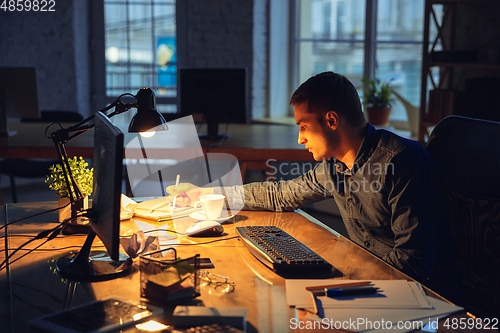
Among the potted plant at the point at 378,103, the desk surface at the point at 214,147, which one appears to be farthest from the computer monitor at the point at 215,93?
the potted plant at the point at 378,103

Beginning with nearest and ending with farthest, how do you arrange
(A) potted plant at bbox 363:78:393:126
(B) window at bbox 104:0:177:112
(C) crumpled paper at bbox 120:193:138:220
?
1. (C) crumpled paper at bbox 120:193:138:220
2. (A) potted plant at bbox 363:78:393:126
3. (B) window at bbox 104:0:177:112

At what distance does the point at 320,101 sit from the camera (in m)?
1.42

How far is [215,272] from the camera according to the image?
1089mm

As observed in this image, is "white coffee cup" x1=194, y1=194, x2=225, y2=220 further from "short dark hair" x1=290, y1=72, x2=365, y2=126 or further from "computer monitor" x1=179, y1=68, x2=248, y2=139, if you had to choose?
"computer monitor" x1=179, y1=68, x2=248, y2=139

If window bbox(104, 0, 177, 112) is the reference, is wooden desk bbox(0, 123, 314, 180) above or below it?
below

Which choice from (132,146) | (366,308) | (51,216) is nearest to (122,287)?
(366,308)

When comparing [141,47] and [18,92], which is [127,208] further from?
[141,47]

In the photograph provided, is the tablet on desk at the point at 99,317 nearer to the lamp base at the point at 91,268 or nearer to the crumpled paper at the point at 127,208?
the lamp base at the point at 91,268

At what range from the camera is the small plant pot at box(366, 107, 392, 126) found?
423 centimetres

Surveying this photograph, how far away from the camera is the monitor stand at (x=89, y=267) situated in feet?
3.42

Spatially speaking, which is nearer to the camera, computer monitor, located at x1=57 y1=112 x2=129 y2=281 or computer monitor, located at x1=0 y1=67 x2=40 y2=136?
computer monitor, located at x1=57 y1=112 x2=129 y2=281

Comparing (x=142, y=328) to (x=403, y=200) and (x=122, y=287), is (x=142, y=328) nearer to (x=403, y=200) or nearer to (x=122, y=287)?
(x=122, y=287)

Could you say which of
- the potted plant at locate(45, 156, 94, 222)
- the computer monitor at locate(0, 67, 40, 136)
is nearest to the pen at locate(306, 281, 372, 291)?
the potted plant at locate(45, 156, 94, 222)

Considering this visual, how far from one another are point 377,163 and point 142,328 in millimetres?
849
